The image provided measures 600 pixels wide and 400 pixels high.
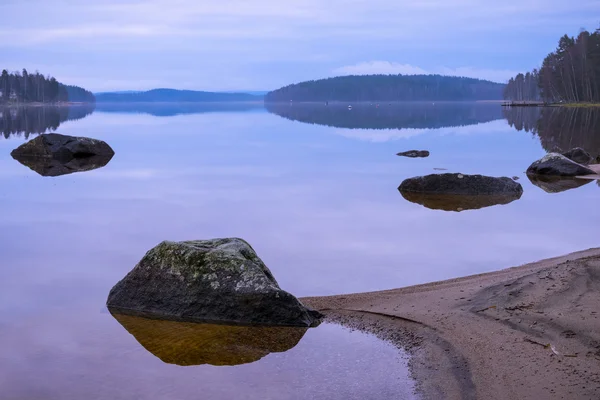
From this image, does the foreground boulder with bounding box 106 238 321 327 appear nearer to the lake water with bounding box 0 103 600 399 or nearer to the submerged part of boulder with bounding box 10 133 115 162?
the lake water with bounding box 0 103 600 399

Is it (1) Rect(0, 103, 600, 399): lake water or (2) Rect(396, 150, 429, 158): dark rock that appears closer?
(1) Rect(0, 103, 600, 399): lake water

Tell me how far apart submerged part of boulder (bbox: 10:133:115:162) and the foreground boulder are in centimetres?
2698

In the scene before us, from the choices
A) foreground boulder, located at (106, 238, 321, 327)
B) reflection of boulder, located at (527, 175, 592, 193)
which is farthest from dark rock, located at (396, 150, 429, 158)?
foreground boulder, located at (106, 238, 321, 327)

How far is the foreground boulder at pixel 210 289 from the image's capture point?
9.48 meters

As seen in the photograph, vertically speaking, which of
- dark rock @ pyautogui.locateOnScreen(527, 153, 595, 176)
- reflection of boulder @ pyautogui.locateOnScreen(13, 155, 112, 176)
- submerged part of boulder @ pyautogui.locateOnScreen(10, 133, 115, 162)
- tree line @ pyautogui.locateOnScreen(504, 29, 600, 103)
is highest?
tree line @ pyautogui.locateOnScreen(504, 29, 600, 103)

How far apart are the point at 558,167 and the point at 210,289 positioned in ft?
63.9

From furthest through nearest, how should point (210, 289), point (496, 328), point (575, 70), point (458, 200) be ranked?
point (575, 70)
point (458, 200)
point (210, 289)
point (496, 328)

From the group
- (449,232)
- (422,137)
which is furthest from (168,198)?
(422,137)

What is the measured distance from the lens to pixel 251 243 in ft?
48.8

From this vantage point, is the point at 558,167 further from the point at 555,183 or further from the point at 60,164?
the point at 60,164

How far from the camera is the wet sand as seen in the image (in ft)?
23.3

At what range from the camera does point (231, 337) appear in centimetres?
905

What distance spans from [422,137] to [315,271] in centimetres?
4138

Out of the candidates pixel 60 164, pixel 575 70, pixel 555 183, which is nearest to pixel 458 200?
pixel 555 183
